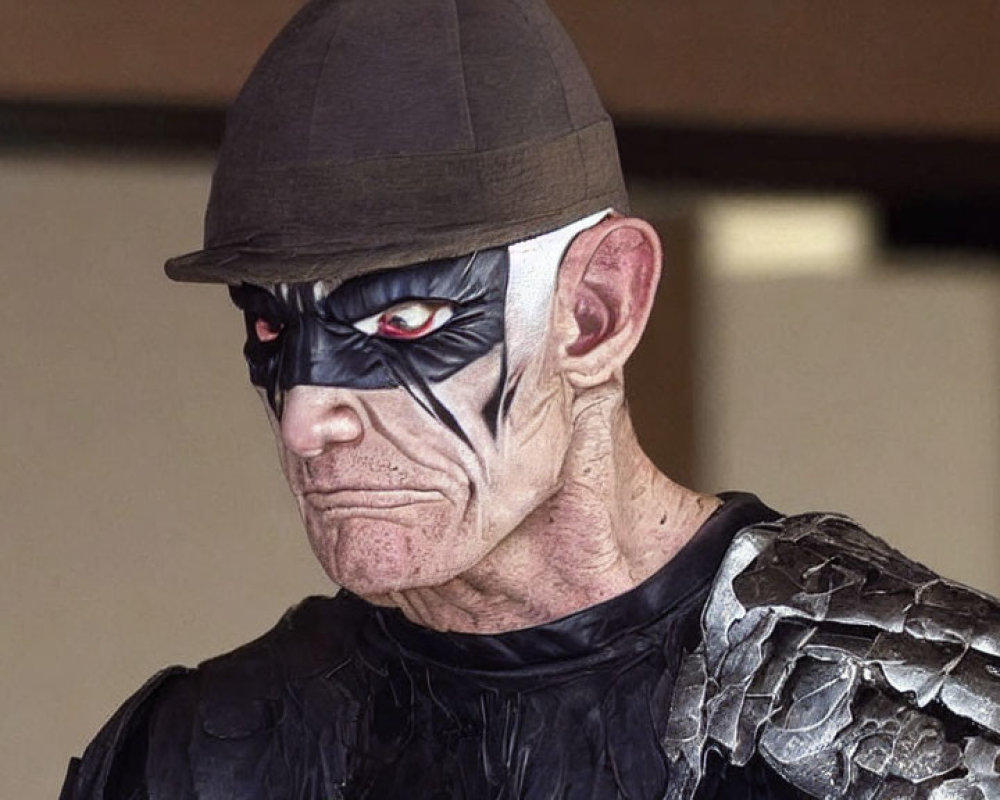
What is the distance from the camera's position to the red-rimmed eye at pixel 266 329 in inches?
53.2

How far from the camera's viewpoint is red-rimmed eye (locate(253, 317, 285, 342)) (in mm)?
1352

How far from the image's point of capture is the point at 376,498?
1331 millimetres

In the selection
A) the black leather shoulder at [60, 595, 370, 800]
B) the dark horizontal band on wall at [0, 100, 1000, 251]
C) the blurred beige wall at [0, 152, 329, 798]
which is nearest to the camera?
the black leather shoulder at [60, 595, 370, 800]

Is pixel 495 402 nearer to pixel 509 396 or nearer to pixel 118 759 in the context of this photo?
pixel 509 396

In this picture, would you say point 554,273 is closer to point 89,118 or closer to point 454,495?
point 454,495

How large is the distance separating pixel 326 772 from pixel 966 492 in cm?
165

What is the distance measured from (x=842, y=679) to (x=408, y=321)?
28 centimetres

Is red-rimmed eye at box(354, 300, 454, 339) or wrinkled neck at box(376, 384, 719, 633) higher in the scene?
red-rimmed eye at box(354, 300, 454, 339)

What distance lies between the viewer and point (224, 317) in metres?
2.61

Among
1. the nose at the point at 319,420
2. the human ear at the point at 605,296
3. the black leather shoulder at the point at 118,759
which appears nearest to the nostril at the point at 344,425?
the nose at the point at 319,420

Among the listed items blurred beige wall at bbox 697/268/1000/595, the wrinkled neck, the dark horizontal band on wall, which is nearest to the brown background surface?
the dark horizontal band on wall

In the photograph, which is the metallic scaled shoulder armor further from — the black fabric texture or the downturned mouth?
the downturned mouth

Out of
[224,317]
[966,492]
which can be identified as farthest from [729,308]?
[224,317]

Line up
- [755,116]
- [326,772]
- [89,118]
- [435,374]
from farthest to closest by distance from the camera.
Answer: [755,116], [89,118], [326,772], [435,374]
